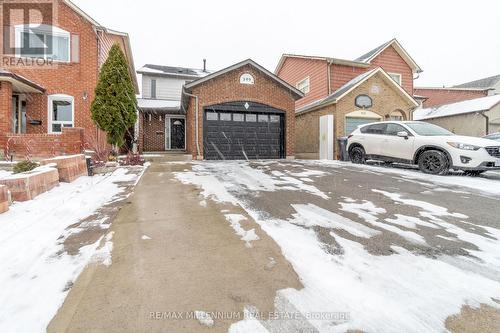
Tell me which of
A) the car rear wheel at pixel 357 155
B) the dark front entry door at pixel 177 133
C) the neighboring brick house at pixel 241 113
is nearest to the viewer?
the car rear wheel at pixel 357 155

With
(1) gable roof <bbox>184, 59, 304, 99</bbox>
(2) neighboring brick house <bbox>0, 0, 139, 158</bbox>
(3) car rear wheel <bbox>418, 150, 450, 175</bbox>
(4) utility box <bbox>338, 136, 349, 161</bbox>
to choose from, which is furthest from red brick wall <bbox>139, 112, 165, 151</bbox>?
(3) car rear wheel <bbox>418, 150, 450, 175</bbox>

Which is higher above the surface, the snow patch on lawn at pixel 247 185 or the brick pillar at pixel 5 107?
the brick pillar at pixel 5 107

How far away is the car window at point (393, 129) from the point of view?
8.32 metres

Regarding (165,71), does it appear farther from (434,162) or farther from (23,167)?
(434,162)

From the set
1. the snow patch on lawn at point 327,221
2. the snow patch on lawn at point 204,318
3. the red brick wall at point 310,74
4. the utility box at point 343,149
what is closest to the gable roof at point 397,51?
the red brick wall at point 310,74

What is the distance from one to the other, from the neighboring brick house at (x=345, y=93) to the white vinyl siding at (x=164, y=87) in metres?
9.05

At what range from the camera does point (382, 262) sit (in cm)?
226

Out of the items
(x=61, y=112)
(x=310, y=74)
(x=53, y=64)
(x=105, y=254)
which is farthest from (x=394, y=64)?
(x=105, y=254)

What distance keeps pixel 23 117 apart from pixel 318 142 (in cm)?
1396

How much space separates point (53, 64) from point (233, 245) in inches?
494

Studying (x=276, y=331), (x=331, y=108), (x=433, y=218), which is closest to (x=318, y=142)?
(x=331, y=108)

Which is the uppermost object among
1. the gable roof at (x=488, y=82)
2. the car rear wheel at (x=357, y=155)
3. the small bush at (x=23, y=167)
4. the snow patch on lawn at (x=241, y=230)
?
the gable roof at (x=488, y=82)

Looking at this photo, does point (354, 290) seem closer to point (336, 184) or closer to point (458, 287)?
point (458, 287)

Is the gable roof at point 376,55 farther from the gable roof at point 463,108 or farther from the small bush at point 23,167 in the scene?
the small bush at point 23,167
